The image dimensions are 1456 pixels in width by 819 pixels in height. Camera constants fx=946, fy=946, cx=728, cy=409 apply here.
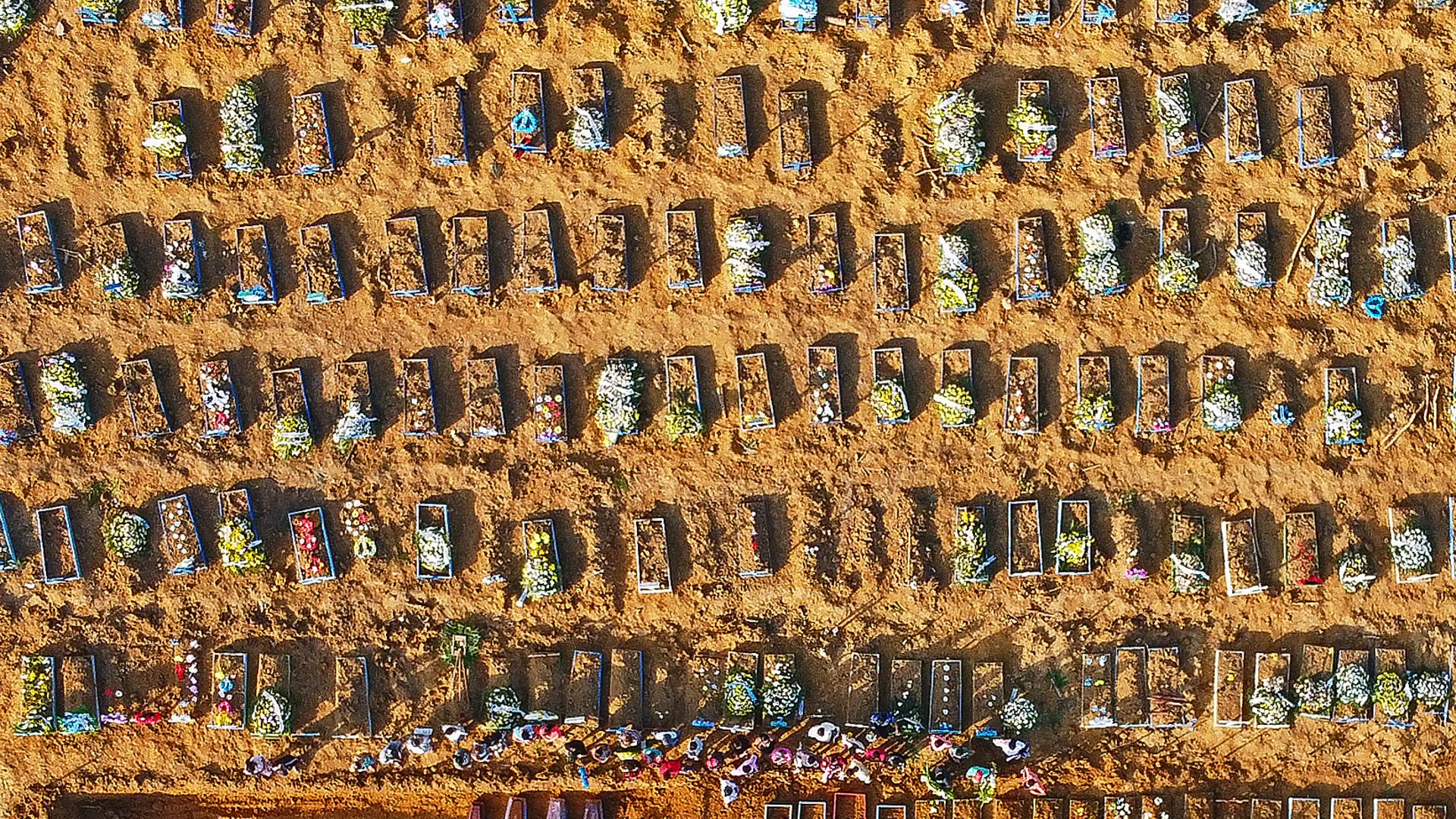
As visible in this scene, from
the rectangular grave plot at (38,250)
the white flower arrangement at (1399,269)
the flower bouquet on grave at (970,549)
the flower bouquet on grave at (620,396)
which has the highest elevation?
the rectangular grave plot at (38,250)

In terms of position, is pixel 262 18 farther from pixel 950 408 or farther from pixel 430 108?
pixel 950 408

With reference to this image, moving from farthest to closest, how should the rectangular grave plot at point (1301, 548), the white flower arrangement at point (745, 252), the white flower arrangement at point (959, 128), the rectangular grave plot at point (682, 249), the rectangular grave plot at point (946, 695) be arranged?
1. the rectangular grave plot at point (946, 695)
2. the rectangular grave plot at point (682, 249)
3. the rectangular grave plot at point (1301, 548)
4. the white flower arrangement at point (745, 252)
5. the white flower arrangement at point (959, 128)

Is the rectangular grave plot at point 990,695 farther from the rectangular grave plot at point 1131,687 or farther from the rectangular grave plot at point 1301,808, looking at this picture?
the rectangular grave plot at point 1301,808

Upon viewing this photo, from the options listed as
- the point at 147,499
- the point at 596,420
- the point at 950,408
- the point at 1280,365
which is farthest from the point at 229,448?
the point at 1280,365

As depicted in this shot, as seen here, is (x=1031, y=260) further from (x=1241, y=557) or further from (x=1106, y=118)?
(x=1241, y=557)

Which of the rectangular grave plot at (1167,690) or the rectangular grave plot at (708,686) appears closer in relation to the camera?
the rectangular grave plot at (1167,690)

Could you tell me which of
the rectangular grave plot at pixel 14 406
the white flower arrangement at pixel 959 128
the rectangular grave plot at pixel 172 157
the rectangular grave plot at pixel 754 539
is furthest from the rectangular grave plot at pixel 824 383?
the rectangular grave plot at pixel 14 406

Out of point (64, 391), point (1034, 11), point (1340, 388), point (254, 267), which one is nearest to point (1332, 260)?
point (1340, 388)

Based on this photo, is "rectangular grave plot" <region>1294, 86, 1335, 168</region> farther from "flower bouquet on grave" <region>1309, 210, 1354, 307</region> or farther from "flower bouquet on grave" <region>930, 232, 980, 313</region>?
"flower bouquet on grave" <region>930, 232, 980, 313</region>
